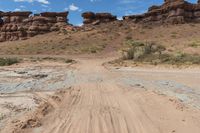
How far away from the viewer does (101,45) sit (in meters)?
50.2

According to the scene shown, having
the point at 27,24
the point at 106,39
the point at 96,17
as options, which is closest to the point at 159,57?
the point at 106,39

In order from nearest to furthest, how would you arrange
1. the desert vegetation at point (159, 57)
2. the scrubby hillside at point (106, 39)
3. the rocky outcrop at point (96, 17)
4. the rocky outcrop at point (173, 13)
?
the desert vegetation at point (159, 57) → the scrubby hillside at point (106, 39) → the rocky outcrop at point (173, 13) → the rocky outcrop at point (96, 17)

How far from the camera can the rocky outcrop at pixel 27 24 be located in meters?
71.4

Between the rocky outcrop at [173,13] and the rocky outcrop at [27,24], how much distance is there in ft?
57.7

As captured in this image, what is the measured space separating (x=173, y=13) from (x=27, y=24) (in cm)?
3175

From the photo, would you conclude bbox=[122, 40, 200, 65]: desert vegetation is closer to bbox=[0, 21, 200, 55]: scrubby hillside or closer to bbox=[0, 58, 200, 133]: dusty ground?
bbox=[0, 58, 200, 133]: dusty ground

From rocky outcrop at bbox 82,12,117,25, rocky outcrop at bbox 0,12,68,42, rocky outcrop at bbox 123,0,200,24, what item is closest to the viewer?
rocky outcrop at bbox 123,0,200,24

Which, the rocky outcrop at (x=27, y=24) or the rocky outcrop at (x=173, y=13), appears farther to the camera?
the rocky outcrop at (x=27, y=24)

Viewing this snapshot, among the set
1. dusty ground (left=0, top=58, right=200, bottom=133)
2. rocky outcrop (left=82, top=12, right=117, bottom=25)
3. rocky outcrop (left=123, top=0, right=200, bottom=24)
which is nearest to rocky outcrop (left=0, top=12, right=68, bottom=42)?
rocky outcrop (left=82, top=12, right=117, bottom=25)

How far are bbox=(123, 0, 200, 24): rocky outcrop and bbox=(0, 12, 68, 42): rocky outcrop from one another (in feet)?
57.7

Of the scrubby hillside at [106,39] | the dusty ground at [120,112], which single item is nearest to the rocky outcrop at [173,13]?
the scrubby hillside at [106,39]

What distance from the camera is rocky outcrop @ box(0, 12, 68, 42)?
71.4 m

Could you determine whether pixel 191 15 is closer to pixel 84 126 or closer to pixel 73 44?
pixel 73 44

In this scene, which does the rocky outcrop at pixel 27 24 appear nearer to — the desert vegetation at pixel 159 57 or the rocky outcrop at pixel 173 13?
the rocky outcrop at pixel 173 13
